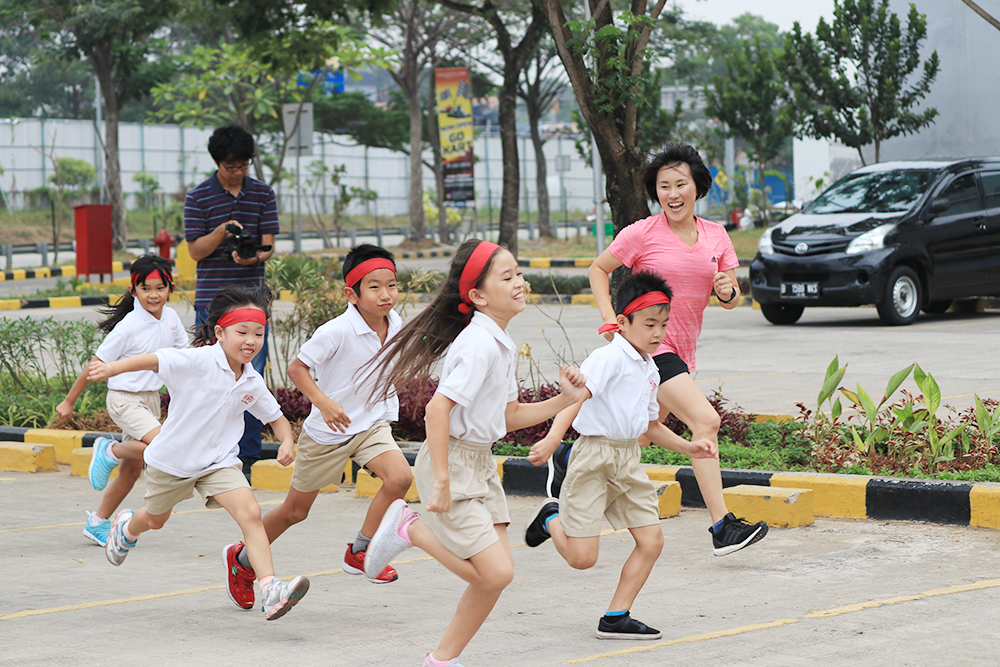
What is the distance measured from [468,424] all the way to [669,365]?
1814 mm

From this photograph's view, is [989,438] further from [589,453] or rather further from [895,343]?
[895,343]

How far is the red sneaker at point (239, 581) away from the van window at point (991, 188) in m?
13.0

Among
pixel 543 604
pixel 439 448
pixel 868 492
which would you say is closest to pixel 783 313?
pixel 868 492

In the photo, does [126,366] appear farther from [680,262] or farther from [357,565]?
[680,262]

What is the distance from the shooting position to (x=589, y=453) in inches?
182

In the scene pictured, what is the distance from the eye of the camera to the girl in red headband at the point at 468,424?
3943mm

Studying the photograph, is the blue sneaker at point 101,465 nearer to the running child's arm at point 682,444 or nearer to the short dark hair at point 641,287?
the running child's arm at point 682,444

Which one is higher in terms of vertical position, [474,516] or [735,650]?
[474,516]

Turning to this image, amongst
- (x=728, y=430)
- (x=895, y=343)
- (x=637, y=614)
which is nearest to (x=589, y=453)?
(x=637, y=614)

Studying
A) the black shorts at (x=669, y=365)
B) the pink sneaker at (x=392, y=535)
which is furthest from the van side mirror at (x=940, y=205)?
the pink sneaker at (x=392, y=535)

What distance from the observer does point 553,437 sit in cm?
438

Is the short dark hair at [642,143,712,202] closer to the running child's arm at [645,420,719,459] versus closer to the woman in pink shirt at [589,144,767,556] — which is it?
the woman in pink shirt at [589,144,767,556]

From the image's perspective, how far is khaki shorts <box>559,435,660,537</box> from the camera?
4.61 m

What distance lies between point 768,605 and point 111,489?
3202 millimetres
